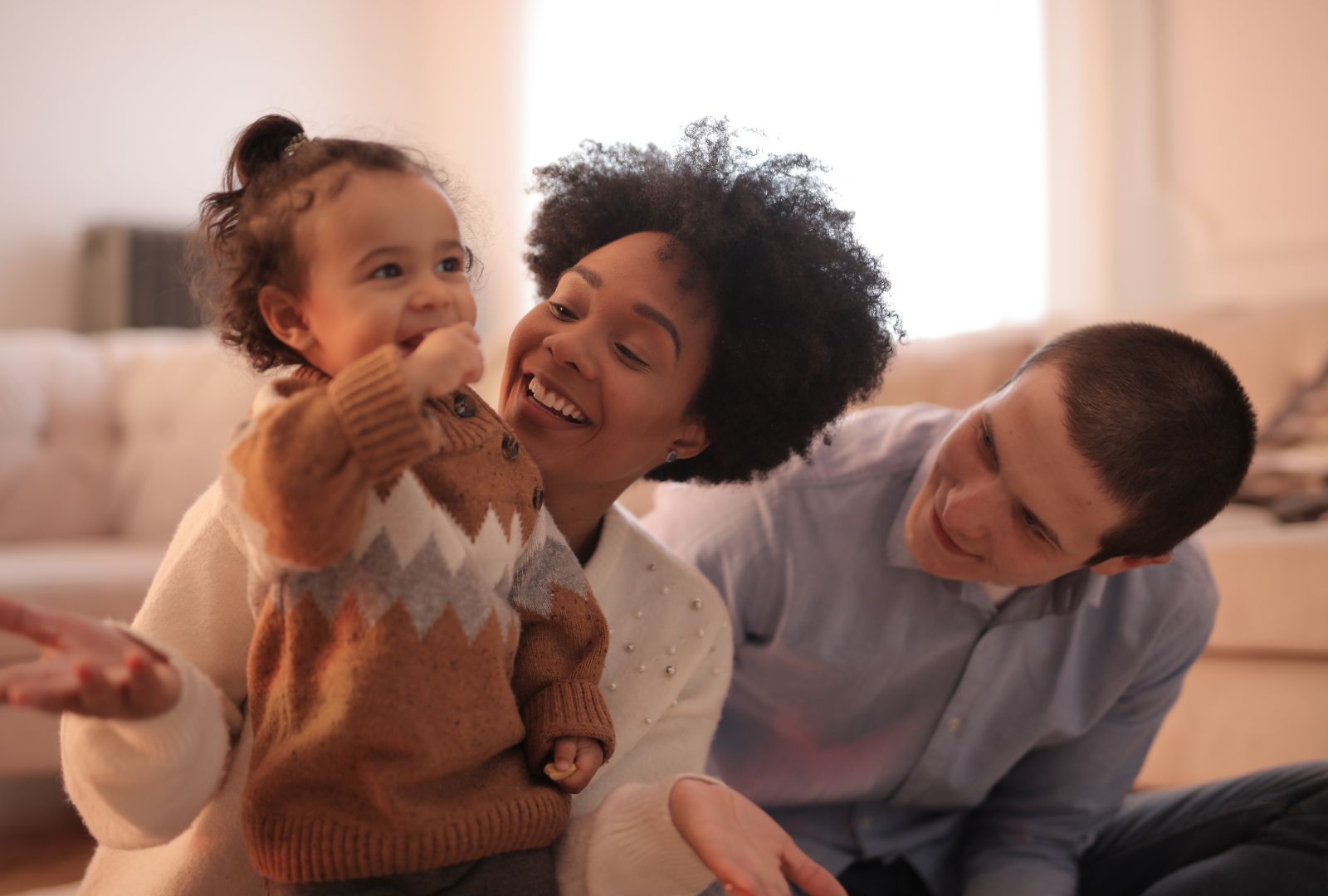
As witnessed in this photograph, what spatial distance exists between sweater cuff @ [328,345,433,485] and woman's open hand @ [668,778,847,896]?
1.34 ft

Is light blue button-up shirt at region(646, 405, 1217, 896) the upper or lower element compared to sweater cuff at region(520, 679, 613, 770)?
lower

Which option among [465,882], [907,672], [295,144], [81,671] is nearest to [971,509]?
[907,672]

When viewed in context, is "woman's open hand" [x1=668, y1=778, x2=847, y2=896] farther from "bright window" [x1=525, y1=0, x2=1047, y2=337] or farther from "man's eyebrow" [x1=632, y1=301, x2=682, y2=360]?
"bright window" [x1=525, y1=0, x2=1047, y2=337]

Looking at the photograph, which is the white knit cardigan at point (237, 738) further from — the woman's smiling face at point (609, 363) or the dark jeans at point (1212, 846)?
the dark jeans at point (1212, 846)

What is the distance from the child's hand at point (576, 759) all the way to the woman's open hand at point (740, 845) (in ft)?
0.29

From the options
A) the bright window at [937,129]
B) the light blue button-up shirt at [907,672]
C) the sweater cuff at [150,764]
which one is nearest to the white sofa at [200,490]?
the light blue button-up shirt at [907,672]

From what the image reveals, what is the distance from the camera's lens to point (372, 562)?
32.2 inches

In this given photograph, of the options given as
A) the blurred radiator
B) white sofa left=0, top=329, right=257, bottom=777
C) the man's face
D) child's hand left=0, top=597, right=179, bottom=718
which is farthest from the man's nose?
the blurred radiator

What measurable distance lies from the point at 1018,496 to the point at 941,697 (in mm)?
371

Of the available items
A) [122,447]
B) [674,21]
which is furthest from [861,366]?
[674,21]

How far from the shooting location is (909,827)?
1.57 metres

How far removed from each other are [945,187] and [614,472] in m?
3.85

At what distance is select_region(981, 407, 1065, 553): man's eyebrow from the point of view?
1.25m

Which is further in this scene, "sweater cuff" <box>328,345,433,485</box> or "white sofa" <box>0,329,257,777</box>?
"white sofa" <box>0,329,257,777</box>
